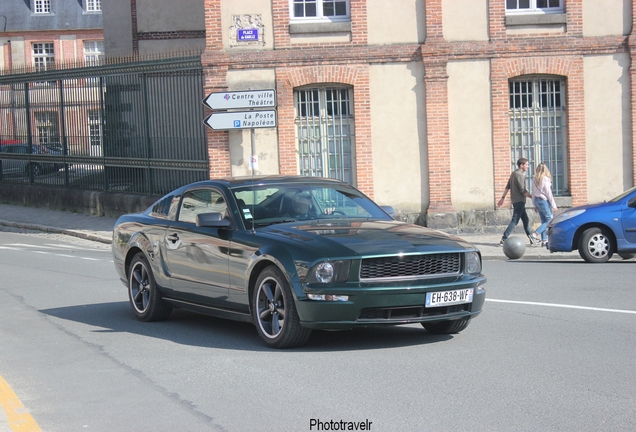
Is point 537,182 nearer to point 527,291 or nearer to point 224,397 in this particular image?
point 527,291

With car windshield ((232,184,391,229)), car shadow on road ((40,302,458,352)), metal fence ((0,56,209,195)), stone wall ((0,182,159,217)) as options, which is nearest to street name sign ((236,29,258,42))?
metal fence ((0,56,209,195))

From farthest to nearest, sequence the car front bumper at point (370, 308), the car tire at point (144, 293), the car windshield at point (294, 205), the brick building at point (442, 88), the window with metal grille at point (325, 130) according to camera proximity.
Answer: the window with metal grille at point (325, 130) → the brick building at point (442, 88) → the car tire at point (144, 293) → the car windshield at point (294, 205) → the car front bumper at point (370, 308)

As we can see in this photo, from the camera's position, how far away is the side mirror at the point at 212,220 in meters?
8.53

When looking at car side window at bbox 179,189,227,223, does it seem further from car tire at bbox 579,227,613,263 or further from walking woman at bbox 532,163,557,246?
walking woman at bbox 532,163,557,246

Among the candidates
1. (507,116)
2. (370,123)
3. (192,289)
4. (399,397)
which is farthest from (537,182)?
(399,397)

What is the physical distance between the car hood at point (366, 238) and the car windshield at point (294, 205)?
26 centimetres

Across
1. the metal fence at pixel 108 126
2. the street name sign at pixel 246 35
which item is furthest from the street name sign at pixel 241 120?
the street name sign at pixel 246 35

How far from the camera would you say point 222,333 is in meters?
9.13

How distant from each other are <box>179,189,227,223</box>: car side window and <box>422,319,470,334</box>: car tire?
7.16ft

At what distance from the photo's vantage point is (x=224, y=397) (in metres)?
6.48

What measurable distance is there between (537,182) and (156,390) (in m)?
13.3

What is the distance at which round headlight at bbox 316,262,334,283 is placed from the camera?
7.54 m

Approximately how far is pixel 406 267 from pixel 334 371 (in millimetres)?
1101

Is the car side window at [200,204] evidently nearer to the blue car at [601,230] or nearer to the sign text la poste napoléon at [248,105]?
the blue car at [601,230]
